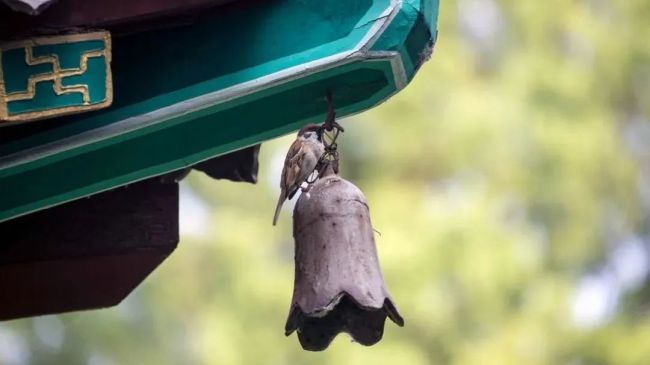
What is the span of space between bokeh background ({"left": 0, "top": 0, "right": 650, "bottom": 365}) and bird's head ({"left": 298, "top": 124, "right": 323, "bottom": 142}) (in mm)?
3844

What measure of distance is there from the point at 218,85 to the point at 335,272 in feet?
1.05

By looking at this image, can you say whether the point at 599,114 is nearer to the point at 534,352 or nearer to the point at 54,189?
the point at 534,352

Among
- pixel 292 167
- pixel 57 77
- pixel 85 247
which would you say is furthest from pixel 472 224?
pixel 57 77

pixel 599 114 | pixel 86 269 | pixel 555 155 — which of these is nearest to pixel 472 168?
pixel 555 155

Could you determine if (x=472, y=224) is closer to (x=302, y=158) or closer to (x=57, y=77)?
(x=302, y=158)

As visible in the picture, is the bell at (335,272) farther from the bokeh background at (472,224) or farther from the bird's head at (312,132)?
the bokeh background at (472,224)

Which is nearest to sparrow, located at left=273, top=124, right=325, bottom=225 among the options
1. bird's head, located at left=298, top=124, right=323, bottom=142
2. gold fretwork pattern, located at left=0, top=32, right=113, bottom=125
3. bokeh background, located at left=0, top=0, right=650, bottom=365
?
bird's head, located at left=298, top=124, right=323, bottom=142

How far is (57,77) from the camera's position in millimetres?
1809

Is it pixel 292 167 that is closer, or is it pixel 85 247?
pixel 292 167

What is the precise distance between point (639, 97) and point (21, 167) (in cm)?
681

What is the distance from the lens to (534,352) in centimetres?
678

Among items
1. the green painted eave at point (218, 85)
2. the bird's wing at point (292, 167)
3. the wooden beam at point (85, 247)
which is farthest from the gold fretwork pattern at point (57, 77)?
the wooden beam at point (85, 247)

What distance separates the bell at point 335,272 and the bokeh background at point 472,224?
3819 millimetres

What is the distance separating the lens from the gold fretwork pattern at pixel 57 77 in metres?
1.79
